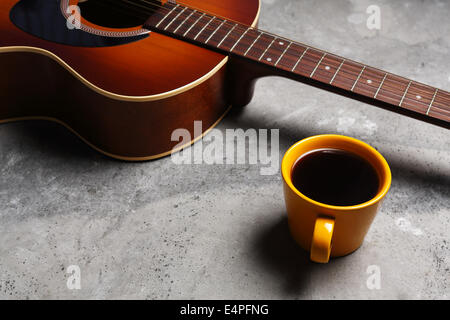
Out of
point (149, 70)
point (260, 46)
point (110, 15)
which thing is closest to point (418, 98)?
point (260, 46)

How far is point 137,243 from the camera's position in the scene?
72cm

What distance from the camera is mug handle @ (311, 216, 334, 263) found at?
0.58 meters

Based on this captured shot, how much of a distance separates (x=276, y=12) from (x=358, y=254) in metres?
0.64

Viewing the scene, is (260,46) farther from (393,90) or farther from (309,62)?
(393,90)

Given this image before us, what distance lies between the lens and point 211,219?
0.75 meters

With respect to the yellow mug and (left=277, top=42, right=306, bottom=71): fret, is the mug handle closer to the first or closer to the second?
the yellow mug

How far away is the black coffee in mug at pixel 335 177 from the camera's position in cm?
62

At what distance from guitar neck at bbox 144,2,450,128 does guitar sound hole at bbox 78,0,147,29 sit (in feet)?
0.13

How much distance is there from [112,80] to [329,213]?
0.39 metres

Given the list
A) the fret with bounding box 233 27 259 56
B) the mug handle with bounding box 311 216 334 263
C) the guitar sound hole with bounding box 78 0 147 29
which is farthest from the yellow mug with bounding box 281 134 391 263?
the guitar sound hole with bounding box 78 0 147 29

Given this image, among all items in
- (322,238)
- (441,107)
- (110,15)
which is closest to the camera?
(322,238)

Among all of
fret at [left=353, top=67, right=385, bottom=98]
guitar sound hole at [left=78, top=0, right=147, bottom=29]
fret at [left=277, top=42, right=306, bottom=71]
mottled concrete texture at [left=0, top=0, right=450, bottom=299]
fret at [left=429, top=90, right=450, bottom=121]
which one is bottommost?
mottled concrete texture at [left=0, top=0, right=450, bottom=299]

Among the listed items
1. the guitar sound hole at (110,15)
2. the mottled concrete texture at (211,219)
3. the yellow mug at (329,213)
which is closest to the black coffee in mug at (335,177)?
the yellow mug at (329,213)

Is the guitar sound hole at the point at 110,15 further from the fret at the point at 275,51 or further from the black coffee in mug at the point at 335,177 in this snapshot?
the black coffee in mug at the point at 335,177
